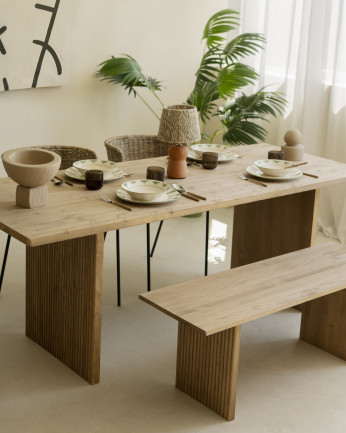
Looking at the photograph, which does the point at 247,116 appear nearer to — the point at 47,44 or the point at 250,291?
the point at 47,44

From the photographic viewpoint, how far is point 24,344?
10.9ft

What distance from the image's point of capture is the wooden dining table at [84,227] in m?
2.75

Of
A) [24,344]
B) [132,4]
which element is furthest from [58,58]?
[24,344]

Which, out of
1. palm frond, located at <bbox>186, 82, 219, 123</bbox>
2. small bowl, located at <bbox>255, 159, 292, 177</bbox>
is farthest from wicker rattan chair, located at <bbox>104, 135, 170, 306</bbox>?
small bowl, located at <bbox>255, 159, 292, 177</bbox>

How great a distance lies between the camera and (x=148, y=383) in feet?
9.95

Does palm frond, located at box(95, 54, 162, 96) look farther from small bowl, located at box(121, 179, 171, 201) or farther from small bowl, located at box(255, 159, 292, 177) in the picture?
small bowl, located at box(121, 179, 171, 201)

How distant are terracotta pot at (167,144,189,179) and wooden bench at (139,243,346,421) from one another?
0.56 metres

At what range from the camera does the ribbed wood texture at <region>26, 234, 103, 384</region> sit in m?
2.91

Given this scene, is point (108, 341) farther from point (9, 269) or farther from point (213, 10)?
point (213, 10)

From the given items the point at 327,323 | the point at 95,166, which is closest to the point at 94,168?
the point at 95,166

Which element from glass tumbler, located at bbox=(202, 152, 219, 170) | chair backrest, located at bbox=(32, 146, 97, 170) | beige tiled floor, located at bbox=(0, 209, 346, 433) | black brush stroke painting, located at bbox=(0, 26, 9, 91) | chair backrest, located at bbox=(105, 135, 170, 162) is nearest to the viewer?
beige tiled floor, located at bbox=(0, 209, 346, 433)

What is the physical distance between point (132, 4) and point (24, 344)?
2.56 metres

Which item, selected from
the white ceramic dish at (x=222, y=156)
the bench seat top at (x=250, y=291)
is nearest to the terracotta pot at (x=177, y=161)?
the white ceramic dish at (x=222, y=156)

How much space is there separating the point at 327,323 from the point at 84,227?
1.28m
